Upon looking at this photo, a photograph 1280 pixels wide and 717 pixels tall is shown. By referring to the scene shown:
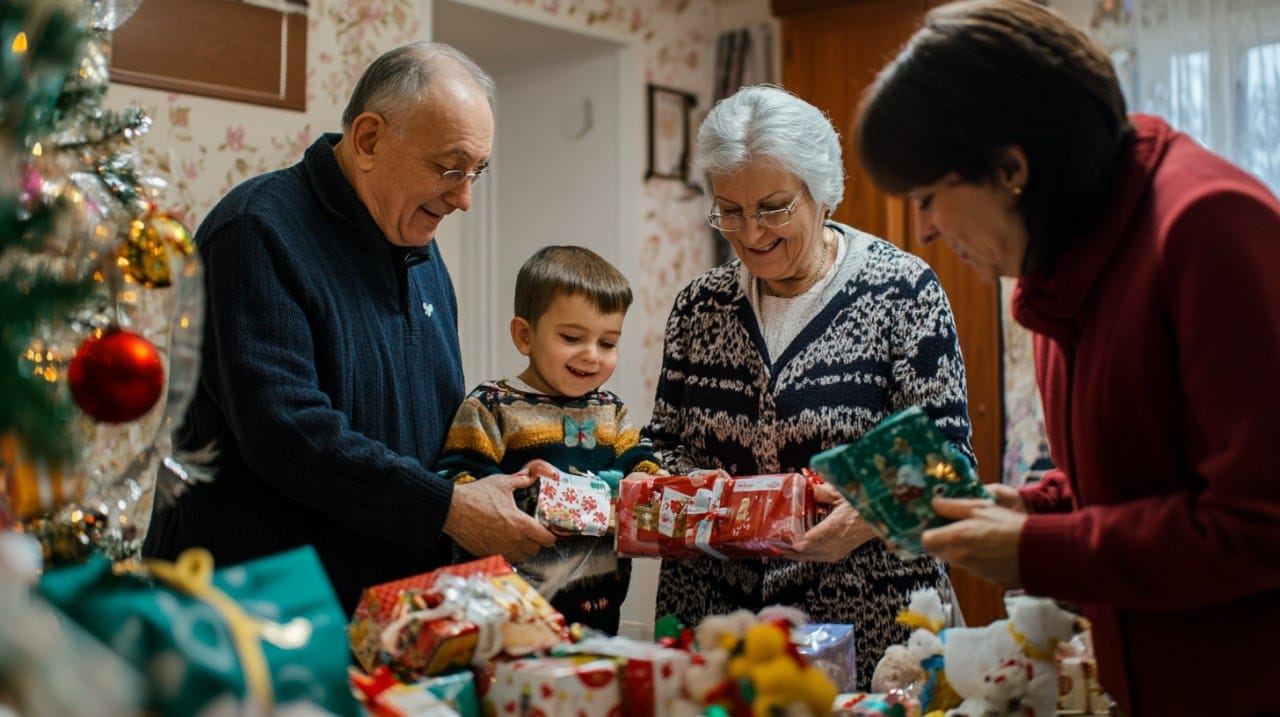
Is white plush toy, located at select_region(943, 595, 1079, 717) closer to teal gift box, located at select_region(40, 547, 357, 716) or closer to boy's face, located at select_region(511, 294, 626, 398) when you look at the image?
teal gift box, located at select_region(40, 547, 357, 716)

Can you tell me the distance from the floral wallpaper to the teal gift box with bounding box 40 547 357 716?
1946 mm

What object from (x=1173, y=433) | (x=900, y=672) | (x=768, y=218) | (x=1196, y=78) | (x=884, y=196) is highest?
(x=1196, y=78)

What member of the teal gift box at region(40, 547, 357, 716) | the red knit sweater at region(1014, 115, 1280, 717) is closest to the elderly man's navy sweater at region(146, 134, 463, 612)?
the teal gift box at region(40, 547, 357, 716)

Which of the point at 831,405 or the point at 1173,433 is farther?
the point at 831,405

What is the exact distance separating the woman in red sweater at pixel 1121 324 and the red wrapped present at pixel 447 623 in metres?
0.46

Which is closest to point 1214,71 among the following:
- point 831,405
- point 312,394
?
point 831,405

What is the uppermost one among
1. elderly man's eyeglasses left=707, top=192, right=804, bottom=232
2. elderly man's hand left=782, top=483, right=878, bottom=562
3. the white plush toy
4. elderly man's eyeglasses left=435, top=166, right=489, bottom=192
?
elderly man's eyeglasses left=435, top=166, right=489, bottom=192

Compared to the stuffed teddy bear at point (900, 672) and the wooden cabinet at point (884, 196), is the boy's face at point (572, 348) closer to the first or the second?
the stuffed teddy bear at point (900, 672)

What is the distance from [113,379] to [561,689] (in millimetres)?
525

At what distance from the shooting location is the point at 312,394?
1662 mm

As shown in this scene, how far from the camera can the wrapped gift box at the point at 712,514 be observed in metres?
1.74

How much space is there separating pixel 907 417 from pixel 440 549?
0.95 meters

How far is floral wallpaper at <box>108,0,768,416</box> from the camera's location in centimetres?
324

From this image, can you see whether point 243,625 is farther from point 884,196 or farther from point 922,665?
point 884,196
